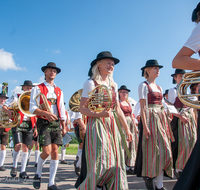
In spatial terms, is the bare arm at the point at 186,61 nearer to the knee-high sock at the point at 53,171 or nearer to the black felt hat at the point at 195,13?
the black felt hat at the point at 195,13

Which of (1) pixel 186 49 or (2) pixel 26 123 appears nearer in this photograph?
(1) pixel 186 49

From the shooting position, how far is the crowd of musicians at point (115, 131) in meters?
2.60

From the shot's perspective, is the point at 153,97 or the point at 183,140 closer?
the point at 153,97

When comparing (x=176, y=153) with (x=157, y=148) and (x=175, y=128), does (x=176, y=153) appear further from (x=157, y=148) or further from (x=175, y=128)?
(x=157, y=148)

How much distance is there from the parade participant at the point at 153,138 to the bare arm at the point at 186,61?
233cm

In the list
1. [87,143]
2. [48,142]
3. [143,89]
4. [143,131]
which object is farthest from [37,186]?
[143,89]

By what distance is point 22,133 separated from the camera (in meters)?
5.56

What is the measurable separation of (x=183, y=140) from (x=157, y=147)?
1.17 meters

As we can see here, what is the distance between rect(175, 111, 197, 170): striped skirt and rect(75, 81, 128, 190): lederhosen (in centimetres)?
220

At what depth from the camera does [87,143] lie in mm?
2879

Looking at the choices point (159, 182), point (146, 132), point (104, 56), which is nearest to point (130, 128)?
point (146, 132)

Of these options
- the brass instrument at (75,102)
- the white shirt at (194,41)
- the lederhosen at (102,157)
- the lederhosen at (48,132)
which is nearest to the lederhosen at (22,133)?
the brass instrument at (75,102)

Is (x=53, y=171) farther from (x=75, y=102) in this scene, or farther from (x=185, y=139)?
(x=185, y=139)

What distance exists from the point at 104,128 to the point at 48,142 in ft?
4.69
